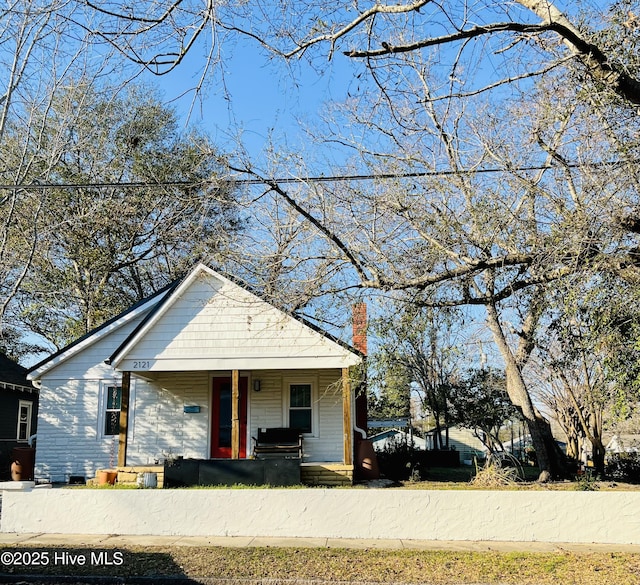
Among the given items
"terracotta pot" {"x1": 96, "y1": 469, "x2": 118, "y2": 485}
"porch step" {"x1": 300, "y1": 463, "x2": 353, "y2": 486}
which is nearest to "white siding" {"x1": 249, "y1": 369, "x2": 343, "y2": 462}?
"porch step" {"x1": 300, "y1": 463, "x2": 353, "y2": 486}

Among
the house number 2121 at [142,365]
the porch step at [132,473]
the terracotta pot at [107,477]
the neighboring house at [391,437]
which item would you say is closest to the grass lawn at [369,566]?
the porch step at [132,473]

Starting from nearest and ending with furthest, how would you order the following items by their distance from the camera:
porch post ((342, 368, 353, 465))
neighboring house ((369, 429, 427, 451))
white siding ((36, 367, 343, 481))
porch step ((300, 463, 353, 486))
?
1. porch post ((342, 368, 353, 465))
2. porch step ((300, 463, 353, 486))
3. white siding ((36, 367, 343, 481))
4. neighboring house ((369, 429, 427, 451))

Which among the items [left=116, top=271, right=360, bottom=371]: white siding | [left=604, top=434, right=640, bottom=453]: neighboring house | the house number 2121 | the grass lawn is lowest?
the grass lawn

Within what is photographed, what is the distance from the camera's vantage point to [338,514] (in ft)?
32.7

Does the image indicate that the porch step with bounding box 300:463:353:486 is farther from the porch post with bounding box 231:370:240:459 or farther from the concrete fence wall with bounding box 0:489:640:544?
the concrete fence wall with bounding box 0:489:640:544

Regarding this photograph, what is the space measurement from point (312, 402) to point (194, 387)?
3.37 metres

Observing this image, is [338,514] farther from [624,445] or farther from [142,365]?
[624,445]

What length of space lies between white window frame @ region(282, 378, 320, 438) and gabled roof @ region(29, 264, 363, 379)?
216 centimetres

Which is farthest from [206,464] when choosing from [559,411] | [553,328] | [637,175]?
[559,411]

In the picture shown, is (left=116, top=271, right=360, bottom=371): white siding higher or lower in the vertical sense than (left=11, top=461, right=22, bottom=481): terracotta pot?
higher

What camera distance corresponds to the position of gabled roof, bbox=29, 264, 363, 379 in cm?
1477

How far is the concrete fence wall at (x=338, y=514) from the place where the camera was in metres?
9.62

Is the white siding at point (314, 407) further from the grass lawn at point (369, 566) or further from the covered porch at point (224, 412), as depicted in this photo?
the grass lawn at point (369, 566)

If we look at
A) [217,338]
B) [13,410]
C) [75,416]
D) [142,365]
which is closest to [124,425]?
[142,365]
